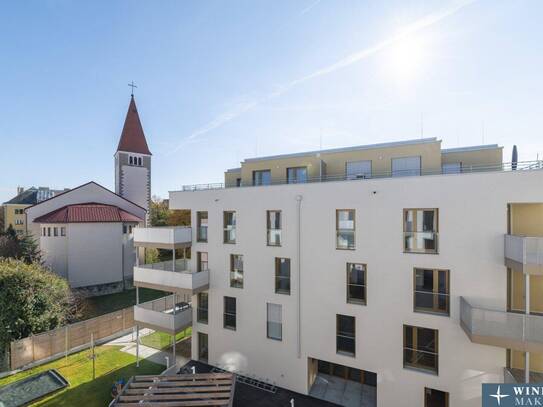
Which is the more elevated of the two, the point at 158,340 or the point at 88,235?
the point at 88,235

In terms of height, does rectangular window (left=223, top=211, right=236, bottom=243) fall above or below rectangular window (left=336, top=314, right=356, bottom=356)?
above

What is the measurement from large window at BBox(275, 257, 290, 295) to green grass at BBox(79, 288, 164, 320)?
638 inches

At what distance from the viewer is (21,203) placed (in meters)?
50.3

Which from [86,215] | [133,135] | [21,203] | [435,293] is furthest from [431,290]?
[21,203]

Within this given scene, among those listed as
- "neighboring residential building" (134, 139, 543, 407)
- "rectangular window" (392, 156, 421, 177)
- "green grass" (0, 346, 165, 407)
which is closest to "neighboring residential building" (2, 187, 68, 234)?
"green grass" (0, 346, 165, 407)

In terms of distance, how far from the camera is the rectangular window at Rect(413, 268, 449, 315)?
30.9 feet

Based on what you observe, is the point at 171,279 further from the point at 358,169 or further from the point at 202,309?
the point at 358,169

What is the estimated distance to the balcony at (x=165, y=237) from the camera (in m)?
13.5

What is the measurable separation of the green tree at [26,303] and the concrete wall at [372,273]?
9.46 m

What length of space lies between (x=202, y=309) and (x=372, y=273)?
863 cm

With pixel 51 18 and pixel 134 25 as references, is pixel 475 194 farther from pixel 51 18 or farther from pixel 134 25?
pixel 51 18

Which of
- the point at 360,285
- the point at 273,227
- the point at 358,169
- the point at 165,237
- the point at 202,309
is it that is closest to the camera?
the point at 360,285

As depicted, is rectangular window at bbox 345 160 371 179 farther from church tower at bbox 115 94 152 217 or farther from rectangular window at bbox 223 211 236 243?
church tower at bbox 115 94 152 217

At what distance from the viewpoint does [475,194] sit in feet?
29.3
